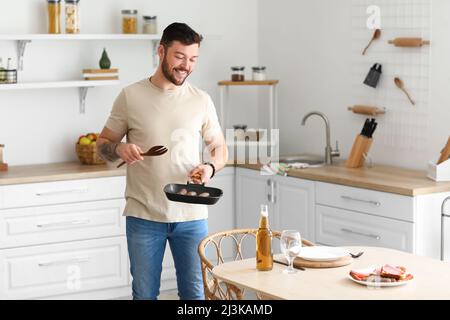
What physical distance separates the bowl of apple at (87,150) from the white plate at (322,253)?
2.33 meters

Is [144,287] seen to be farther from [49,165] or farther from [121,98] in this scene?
[49,165]

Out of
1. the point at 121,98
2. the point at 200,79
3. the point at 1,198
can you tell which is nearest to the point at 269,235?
the point at 121,98

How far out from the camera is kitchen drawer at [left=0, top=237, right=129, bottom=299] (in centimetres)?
479

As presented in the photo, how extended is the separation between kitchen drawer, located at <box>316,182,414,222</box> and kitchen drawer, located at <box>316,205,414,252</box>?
3 centimetres

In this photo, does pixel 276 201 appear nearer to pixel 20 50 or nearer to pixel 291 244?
pixel 20 50

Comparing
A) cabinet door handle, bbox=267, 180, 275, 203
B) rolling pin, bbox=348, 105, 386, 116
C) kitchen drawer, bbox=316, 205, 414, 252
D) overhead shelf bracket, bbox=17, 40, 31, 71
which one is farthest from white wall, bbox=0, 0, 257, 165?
kitchen drawer, bbox=316, 205, 414, 252

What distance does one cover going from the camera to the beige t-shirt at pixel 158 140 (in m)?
3.52

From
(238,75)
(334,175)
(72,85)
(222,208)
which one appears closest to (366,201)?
(334,175)

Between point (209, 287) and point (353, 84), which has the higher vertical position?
point (353, 84)

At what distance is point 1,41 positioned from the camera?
516 cm

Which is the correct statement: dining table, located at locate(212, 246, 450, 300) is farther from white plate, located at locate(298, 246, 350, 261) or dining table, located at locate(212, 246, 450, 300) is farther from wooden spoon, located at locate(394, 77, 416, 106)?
wooden spoon, located at locate(394, 77, 416, 106)

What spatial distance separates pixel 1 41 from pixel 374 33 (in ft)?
7.16

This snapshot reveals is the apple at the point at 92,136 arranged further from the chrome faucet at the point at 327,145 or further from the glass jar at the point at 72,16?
the chrome faucet at the point at 327,145

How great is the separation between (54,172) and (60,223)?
0.30m
